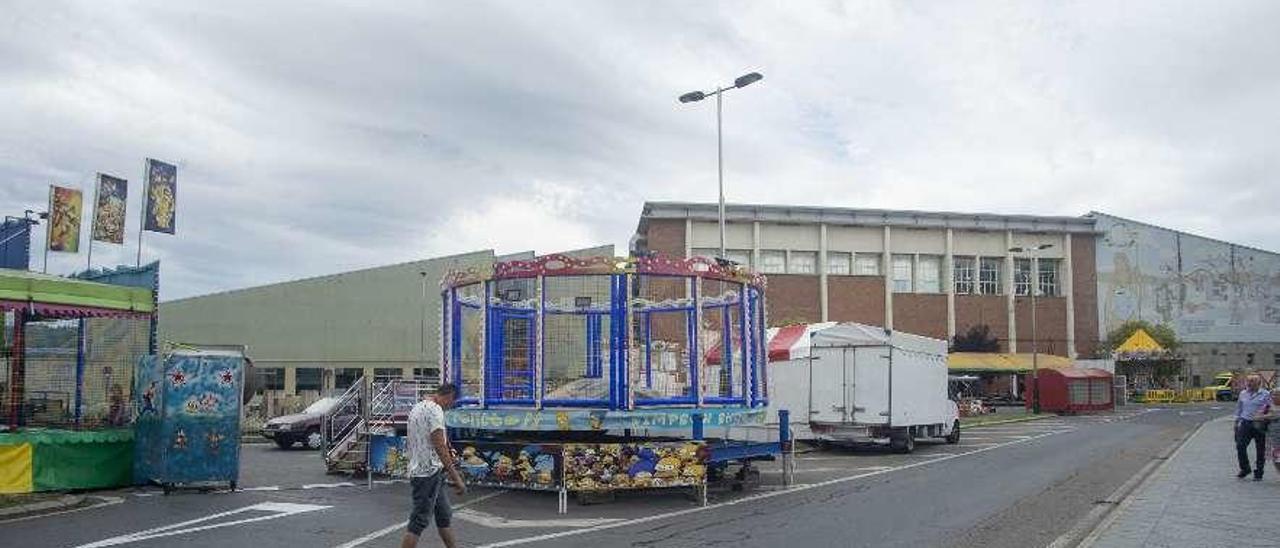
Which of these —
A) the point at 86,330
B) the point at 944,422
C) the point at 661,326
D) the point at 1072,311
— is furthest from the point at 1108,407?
the point at 86,330

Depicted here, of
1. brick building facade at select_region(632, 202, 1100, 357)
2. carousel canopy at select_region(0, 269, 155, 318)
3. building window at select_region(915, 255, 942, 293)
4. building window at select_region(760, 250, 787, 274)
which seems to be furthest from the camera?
building window at select_region(915, 255, 942, 293)

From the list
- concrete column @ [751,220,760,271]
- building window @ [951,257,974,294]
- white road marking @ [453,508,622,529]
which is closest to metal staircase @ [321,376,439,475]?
white road marking @ [453,508,622,529]

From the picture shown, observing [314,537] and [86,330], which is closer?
[314,537]

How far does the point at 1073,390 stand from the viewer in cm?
4931

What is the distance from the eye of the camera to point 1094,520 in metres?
11.5

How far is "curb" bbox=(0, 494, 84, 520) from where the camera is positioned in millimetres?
12484

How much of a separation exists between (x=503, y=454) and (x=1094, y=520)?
7.81m

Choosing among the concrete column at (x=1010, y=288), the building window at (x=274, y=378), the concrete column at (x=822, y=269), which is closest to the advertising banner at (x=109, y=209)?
the building window at (x=274, y=378)

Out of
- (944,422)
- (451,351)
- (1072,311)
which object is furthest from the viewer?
(1072,311)

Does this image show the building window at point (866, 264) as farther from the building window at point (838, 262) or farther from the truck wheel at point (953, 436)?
the truck wheel at point (953, 436)

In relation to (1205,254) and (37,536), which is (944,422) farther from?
(1205,254)

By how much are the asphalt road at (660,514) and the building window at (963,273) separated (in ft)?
185

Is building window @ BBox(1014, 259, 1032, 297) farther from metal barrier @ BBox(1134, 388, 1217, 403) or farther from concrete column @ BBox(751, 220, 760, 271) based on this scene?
concrete column @ BBox(751, 220, 760, 271)

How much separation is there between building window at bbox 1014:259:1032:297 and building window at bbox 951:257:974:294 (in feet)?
12.3
